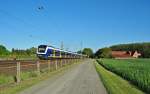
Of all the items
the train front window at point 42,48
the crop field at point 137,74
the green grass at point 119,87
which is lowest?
the green grass at point 119,87

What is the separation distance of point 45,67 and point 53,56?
26237 millimetres

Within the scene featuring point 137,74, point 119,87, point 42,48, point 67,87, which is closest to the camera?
point 67,87

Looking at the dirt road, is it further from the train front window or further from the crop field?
the train front window

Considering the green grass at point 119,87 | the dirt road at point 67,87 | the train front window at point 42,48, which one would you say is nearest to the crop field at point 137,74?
the green grass at point 119,87

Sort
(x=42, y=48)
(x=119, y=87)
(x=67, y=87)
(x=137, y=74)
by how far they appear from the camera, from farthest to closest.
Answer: (x=42, y=48)
(x=137, y=74)
(x=119, y=87)
(x=67, y=87)

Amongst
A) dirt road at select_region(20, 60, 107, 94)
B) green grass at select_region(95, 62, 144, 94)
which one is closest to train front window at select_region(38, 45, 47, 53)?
green grass at select_region(95, 62, 144, 94)

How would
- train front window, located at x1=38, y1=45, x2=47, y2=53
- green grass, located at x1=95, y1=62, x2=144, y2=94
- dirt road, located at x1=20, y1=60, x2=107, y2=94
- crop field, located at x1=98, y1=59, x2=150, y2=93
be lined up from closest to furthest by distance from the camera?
dirt road, located at x1=20, y1=60, x2=107, y2=94 → green grass, located at x1=95, y1=62, x2=144, y2=94 → crop field, located at x1=98, y1=59, x2=150, y2=93 → train front window, located at x1=38, y1=45, x2=47, y2=53

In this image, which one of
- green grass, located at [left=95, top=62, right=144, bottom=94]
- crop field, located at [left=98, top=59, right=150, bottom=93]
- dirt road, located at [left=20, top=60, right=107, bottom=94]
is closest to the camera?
dirt road, located at [left=20, top=60, right=107, bottom=94]

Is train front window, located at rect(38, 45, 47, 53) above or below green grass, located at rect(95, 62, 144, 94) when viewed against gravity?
above

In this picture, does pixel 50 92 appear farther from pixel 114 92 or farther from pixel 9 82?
pixel 9 82

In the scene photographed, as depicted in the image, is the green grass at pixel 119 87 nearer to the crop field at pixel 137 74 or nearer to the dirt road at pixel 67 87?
the dirt road at pixel 67 87

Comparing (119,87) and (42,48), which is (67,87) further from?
(42,48)

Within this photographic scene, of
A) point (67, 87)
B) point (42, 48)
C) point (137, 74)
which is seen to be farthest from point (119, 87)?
point (42, 48)

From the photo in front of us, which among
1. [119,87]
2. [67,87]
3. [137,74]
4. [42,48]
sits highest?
[42,48]
